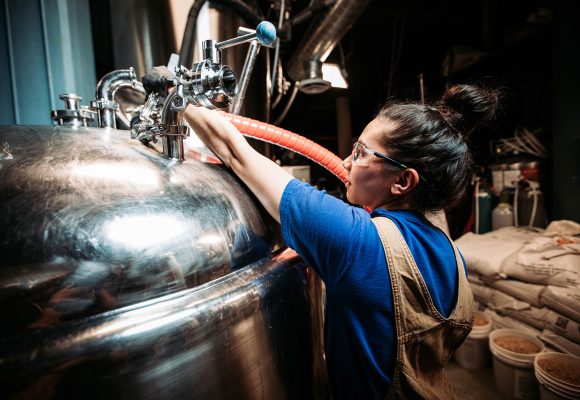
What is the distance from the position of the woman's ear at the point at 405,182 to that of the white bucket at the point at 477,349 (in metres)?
2.25

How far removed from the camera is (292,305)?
0.85 m

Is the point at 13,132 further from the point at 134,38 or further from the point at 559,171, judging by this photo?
the point at 559,171

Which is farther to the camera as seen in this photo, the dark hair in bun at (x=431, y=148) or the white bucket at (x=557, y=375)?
the white bucket at (x=557, y=375)

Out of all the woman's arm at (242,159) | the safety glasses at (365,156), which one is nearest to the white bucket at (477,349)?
the safety glasses at (365,156)

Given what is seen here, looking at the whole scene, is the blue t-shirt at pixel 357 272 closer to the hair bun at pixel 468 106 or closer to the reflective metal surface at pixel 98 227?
the reflective metal surface at pixel 98 227

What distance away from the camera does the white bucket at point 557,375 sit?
172 cm

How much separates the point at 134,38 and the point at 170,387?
2036 mm

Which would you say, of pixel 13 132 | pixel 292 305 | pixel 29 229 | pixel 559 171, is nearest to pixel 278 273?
pixel 292 305

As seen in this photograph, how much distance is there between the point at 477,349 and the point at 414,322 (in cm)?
233

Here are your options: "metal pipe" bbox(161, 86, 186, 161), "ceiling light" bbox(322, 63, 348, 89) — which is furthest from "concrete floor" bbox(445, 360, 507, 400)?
"ceiling light" bbox(322, 63, 348, 89)

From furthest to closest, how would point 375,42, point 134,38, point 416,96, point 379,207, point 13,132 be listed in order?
1. point 416,96
2. point 375,42
3. point 134,38
4. point 379,207
5. point 13,132

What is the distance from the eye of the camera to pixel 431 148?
925 mm

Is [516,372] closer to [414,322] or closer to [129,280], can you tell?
[414,322]

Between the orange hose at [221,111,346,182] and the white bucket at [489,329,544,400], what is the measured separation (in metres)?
2.02
